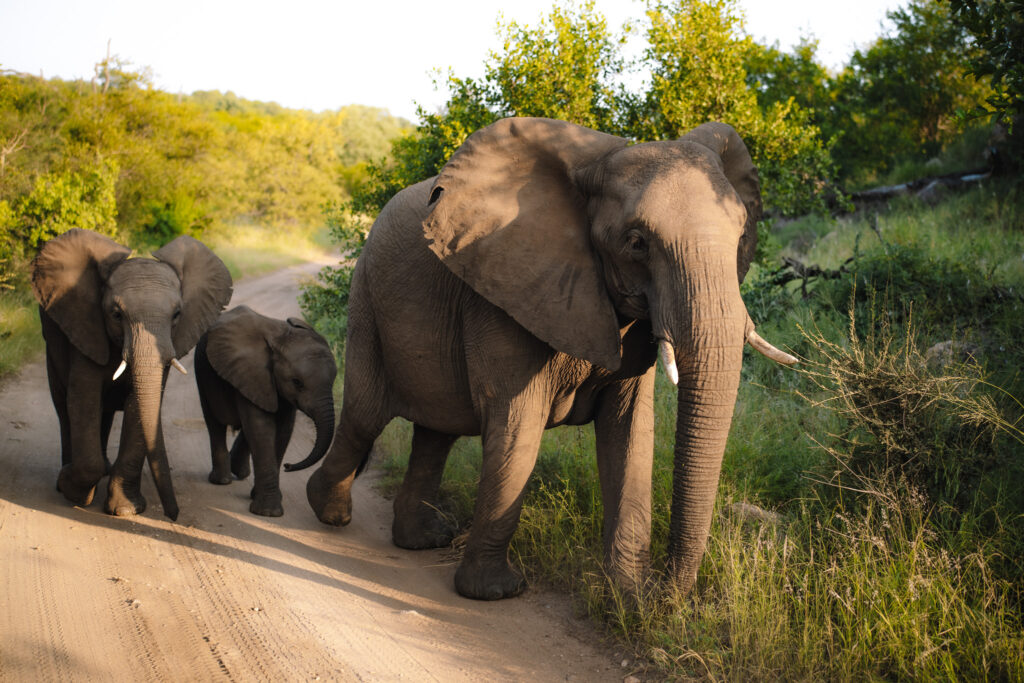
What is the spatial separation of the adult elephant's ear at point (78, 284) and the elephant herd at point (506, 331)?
15 millimetres

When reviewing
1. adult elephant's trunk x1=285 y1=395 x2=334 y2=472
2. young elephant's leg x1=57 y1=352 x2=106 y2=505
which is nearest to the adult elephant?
adult elephant's trunk x1=285 y1=395 x2=334 y2=472

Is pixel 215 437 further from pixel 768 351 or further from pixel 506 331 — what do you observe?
pixel 768 351

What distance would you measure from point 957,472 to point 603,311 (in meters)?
2.23

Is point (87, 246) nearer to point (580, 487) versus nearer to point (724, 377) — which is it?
point (580, 487)

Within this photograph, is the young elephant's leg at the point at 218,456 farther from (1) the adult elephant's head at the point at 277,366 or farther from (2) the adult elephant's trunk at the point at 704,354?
(2) the adult elephant's trunk at the point at 704,354

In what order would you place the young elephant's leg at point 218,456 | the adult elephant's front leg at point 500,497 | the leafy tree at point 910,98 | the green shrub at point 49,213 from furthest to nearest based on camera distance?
1. the leafy tree at point 910,98
2. the green shrub at point 49,213
3. the young elephant's leg at point 218,456
4. the adult elephant's front leg at point 500,497

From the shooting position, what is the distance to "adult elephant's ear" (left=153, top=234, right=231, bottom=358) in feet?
21.5

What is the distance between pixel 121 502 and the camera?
5.98 meters

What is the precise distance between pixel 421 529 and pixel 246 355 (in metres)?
2.13

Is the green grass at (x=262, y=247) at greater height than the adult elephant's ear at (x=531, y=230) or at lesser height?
greater

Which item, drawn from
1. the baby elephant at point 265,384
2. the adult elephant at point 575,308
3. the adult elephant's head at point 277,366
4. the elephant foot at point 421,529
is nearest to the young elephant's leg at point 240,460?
the baby elephant at point 265,384

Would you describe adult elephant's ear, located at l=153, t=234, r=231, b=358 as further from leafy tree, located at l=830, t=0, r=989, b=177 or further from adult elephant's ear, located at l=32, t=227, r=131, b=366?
leafy tree, located at l=830, t=0, r=989, b=177

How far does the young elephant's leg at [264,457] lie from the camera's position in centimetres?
640

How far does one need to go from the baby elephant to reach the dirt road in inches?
17.2
